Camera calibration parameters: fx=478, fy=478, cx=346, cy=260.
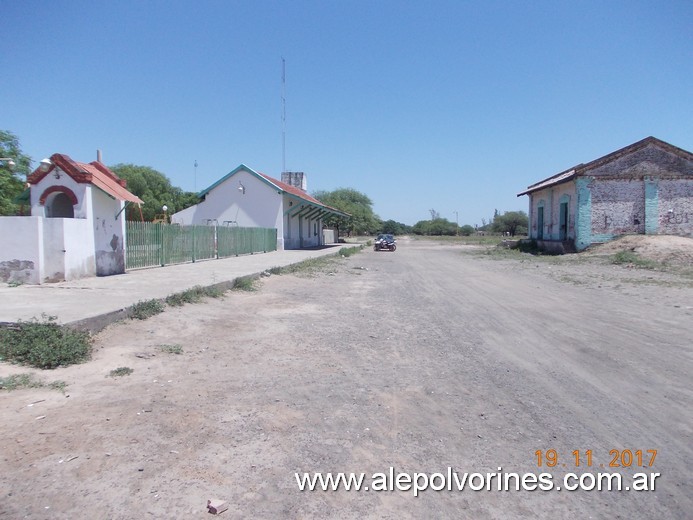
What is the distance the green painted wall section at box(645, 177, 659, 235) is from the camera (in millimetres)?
28859

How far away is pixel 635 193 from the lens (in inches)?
1144

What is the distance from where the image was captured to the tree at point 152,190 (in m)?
50.3

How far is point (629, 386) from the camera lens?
216 inches

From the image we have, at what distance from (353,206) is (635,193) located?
47821 millimetres

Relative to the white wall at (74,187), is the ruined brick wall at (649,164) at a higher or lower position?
higher

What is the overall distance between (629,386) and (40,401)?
20.8 ft

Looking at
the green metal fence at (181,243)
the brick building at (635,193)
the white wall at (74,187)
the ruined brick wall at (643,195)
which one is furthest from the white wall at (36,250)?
the ruined brick wall at (643,195)

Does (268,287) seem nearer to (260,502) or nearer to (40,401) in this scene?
(40,401)

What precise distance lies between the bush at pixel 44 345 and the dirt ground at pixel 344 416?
0.23 meters

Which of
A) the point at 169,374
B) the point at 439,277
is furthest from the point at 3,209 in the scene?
the point at 169,374

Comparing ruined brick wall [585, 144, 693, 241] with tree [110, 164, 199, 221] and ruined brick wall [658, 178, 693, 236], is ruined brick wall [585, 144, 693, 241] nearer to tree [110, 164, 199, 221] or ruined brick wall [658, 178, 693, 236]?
ruined brick wall [658, 178, 693, 236]

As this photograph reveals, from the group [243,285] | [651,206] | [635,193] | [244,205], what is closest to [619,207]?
[635,193]

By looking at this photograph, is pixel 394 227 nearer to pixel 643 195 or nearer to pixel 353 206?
pixel 353 206

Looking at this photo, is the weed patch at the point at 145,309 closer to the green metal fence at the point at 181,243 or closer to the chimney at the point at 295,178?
the green metal fence at the point at 181,243
